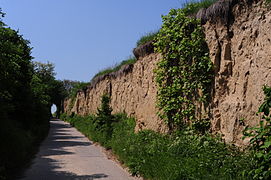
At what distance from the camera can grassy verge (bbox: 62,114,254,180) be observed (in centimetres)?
570

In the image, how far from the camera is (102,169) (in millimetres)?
9672

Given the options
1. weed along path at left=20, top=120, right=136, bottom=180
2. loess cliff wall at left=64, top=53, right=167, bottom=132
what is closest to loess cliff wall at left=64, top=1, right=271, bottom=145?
weed along path at left=20, top=120, right=136, bottom=180

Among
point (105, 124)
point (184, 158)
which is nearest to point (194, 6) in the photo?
point (184, 158)

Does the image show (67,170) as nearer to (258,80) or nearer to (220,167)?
(220,167)

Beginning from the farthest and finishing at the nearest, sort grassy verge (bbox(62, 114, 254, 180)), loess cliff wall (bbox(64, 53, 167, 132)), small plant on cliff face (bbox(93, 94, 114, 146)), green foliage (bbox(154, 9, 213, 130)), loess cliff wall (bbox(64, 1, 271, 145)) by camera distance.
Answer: small plant on cliff face (bbox(93, 94, 114, 146)), loess cliff wall (bbox(64, 53, 167, 132)), green foliage (bbox(154, 9, 213, 130)), loess cliff wall (bbox(64, 1, 271, 145)), grassy verge (bbox(62, 114, 254, 180))

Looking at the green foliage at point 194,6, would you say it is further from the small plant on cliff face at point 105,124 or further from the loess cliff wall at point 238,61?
the small plant on cliff face at point 105,124

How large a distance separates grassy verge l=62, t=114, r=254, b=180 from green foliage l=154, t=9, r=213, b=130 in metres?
0.85

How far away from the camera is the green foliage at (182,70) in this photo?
8531 mm

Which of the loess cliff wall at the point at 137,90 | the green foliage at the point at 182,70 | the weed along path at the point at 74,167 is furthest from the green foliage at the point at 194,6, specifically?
the weed along path at the point at 74,167

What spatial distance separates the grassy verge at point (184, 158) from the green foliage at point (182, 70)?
0.85 metres

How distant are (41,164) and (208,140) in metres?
6.05

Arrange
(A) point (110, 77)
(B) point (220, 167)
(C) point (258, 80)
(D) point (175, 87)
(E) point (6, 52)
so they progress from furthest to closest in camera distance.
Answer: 1. (A) point (110, 77)
2. (D) point (175, 87)
3. (E) point (6, 52)
4. (C) point (258, 80)
5. (B) point (220, 167)

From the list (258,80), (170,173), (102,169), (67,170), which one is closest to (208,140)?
→ (170,173)

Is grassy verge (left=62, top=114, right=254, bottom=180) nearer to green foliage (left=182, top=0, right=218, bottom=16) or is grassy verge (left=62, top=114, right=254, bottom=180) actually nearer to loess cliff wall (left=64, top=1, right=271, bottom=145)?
loess cliff wall (left=64, top=1, right=271, bottom=145)
